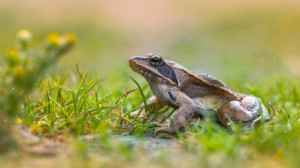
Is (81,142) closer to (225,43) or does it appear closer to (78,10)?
(225,43)

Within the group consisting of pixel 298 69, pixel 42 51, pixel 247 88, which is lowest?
pixel 298 69

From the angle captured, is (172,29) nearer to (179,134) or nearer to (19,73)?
(179,134)

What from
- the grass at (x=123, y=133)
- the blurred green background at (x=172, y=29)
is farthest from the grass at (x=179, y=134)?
the blurred green background at (x=172, y=29)

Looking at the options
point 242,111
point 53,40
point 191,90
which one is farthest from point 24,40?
point 242,111

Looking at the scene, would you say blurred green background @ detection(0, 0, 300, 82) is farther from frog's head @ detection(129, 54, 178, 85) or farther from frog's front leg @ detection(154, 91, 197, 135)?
frog's front leg @ detection(154, 91, 197, 135)

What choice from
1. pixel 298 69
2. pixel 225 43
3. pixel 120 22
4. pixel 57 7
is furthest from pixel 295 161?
pixel 57 7

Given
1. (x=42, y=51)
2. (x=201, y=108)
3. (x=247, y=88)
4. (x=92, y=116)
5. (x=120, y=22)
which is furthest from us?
(x=120, y=22)

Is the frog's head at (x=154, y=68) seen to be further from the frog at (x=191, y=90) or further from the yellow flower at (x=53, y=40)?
the yellow flower at (x=53, y=40)
